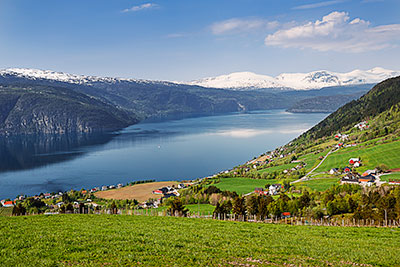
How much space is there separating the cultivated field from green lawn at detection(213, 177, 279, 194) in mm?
15097

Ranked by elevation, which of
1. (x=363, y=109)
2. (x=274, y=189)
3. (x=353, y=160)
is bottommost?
(x=274, y=189)

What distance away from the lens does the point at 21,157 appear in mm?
141125

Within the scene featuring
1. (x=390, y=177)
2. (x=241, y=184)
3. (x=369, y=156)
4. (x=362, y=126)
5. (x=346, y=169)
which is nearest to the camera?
(x=390, y=177)

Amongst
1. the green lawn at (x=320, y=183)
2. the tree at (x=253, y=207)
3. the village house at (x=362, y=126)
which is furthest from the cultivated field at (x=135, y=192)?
the village house at (x=362, y=126)

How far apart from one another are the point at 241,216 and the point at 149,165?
87.8m

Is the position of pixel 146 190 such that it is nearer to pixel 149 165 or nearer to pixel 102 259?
pixel 149 165

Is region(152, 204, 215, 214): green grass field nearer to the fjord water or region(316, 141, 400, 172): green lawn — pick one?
region(316, 141, 400, 172): green lawn

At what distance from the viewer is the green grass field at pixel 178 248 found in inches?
501

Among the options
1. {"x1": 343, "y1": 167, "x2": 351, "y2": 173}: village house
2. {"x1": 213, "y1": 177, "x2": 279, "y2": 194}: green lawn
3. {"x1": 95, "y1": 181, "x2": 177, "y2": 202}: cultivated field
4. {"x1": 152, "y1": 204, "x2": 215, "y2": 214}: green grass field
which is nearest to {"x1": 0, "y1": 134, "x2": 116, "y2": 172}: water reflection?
{"x1": 95, "y1": 181, "x2": 177, "y2": 202}: cultivated field

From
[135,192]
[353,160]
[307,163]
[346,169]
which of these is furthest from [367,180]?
[135,192]

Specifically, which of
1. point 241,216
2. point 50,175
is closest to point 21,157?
point 50,175

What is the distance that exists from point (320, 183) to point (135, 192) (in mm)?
42207

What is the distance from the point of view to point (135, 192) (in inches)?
3039

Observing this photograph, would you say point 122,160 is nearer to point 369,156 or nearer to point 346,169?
point 346,169
